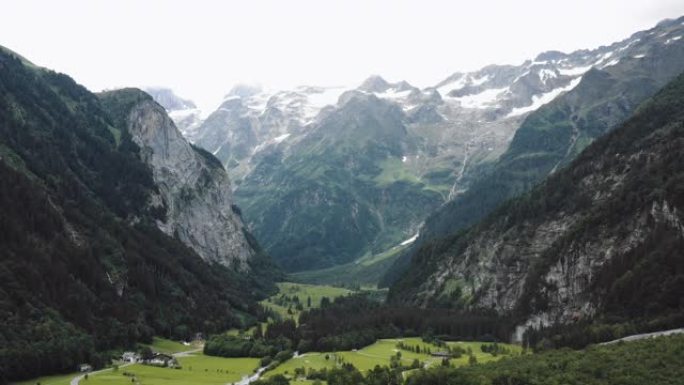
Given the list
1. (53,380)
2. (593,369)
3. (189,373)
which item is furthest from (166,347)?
(593,369)

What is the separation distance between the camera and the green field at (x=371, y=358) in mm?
155625

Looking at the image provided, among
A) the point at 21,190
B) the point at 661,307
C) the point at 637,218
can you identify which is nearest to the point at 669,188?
the point at 637,218

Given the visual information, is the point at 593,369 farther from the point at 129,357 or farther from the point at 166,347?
the point at 166,347

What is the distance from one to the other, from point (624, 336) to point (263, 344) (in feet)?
315

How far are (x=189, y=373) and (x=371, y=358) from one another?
44744mm

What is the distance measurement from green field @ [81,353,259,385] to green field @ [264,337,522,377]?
10048 mm

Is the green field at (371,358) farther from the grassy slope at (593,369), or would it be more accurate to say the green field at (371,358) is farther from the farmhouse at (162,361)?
the grassy slope at (593,369)

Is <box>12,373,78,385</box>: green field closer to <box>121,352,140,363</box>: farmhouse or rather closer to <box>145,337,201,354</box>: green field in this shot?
<box>121,352,140,363</box>: farmhouse

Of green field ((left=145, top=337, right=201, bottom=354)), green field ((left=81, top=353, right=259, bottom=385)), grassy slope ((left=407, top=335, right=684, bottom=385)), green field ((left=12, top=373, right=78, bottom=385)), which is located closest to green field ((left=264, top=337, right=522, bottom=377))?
green field ((left=81, top=353, right=259, bottom=385))

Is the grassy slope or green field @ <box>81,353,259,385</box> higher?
the grassy slope

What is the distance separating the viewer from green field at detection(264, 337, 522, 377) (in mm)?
155625

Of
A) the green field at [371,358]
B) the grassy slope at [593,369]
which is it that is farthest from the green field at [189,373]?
the grassy slope at [593,369]

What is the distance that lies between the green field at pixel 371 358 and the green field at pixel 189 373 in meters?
10.0

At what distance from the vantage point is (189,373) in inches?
5935
